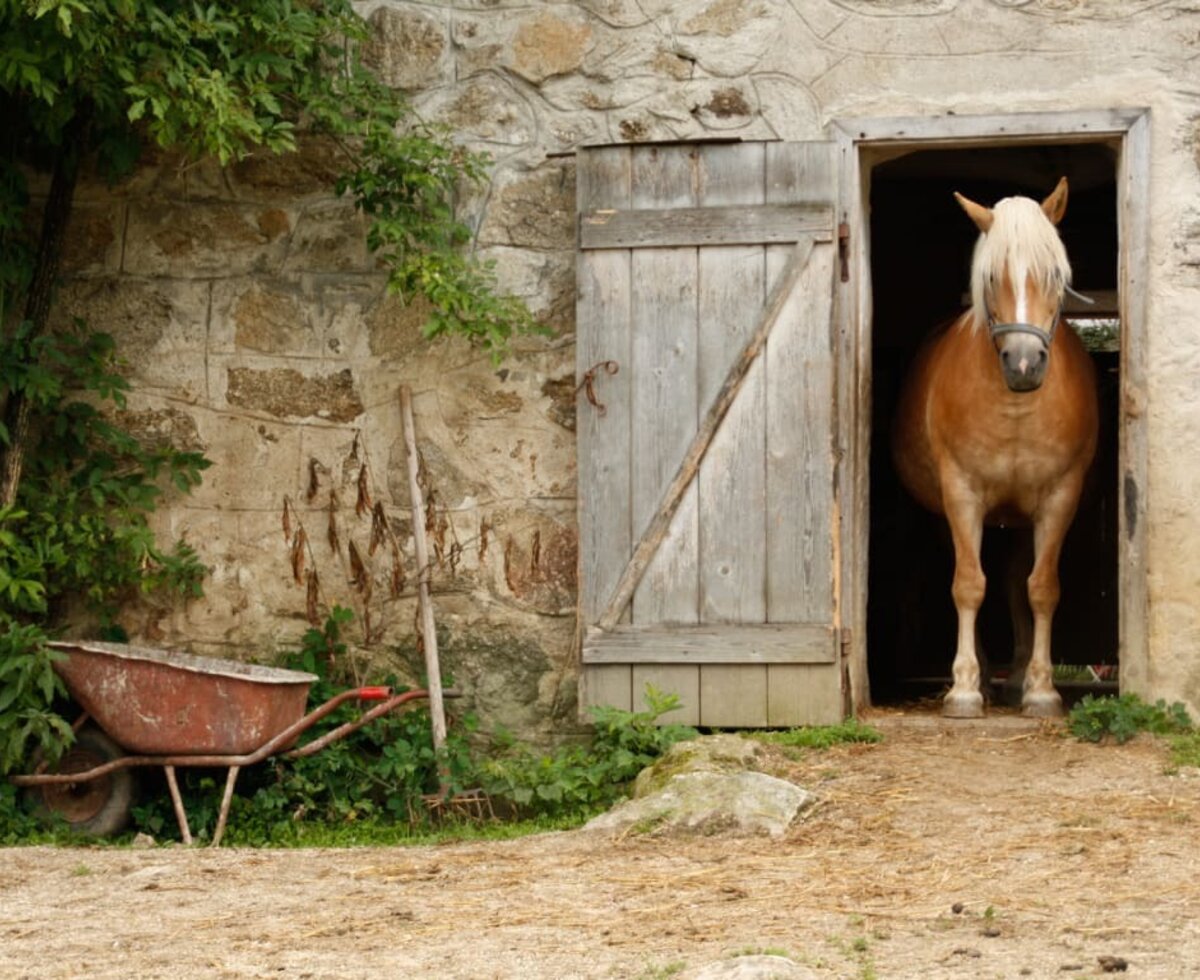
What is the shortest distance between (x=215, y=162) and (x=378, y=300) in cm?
90

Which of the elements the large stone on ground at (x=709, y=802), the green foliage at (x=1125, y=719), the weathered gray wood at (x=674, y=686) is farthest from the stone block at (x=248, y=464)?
the green foliage at (x=1125, y=719)

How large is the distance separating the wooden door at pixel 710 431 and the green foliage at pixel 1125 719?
0.94 m

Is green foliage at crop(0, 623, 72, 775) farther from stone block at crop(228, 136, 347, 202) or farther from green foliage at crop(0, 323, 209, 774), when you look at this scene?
stone block at crop(228, 136, 347, 202)

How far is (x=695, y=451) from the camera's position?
723 centimetres

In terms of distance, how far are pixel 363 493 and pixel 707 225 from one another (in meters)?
1.78

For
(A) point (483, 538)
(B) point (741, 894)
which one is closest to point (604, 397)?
(A) point (483, 538)

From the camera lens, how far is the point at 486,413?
24.6ft

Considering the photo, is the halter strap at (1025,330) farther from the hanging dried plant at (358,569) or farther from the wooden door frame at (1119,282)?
the hanging dried plant at (358,569)

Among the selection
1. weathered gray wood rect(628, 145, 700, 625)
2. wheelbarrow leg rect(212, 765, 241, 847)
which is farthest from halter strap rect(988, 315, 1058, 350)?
wheelbarrow leg rect(212, 765, 241, 847)

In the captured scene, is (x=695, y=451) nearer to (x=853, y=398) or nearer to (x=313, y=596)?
(x=853, y=398)

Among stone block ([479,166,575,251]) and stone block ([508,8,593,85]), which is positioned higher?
stone block ([508,8,593,85])

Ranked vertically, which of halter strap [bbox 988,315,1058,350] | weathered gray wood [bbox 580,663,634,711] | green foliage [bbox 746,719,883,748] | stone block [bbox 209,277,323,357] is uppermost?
stone block [bbox 209,277,323,357]

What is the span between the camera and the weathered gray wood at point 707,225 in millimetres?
7191

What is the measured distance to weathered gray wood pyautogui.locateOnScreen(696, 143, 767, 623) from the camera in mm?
7215
